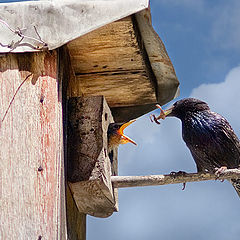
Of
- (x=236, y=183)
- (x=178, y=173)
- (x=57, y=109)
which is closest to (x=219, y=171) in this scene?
(x=178, y=173)

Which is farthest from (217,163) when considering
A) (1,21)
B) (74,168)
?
(1,21)

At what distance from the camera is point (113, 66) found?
3.05 meters

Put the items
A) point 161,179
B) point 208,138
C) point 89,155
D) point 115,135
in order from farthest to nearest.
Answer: point 208,138, point 115,135, point 161,179, point 89,155

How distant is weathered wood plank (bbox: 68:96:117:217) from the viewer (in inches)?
103

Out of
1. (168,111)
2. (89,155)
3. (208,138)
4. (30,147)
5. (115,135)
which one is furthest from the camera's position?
(168,111)

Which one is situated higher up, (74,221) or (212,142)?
(212,142)

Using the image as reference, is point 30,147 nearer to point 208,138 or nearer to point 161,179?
point 161,179

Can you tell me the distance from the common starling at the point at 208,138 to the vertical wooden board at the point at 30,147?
2.50 ft

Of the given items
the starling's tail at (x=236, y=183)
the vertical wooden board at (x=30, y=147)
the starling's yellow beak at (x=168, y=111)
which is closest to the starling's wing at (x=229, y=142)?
the starling's tail at (x=236, y=183)

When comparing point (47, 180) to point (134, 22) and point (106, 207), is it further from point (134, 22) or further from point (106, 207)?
point (134, 22)

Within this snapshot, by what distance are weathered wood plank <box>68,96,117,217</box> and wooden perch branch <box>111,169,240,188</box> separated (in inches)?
2.8

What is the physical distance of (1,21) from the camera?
101 inches

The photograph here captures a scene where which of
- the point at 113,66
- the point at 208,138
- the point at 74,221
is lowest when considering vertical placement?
the point at 74,221

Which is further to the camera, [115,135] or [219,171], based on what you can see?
[115,135]
